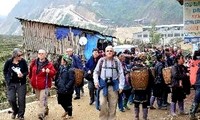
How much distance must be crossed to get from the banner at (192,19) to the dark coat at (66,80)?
9.85 feet

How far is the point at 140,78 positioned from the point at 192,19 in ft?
7.17

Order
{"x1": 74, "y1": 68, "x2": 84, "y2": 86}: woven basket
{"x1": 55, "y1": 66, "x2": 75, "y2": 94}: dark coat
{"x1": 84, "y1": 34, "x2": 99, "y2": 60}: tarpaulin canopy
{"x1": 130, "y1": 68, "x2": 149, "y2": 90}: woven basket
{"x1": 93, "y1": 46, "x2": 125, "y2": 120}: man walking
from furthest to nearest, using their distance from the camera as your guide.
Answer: {"x1": 84, "y1": 34, "x2": 99, "y2": 60}: tarpaulin canopy, {"x1": 74, "y1": 68, "x2": 84, "y2": 86}: woven basket, {"x1": 55, "y1": 66, "x2": 75, "y2": 94}: dark coat, {"x1": 130, "y1": 68, "x2": 149, "y2": 90}: woven basket, {"x1": 93, "y1": 46, "x2": 125, "y2": 120}: man walking

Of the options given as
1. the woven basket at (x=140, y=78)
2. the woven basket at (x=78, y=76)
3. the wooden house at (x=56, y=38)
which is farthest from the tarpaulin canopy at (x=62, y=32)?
the woven basket at (x=140, y=78)

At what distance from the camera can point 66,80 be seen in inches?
388

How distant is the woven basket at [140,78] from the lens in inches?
360

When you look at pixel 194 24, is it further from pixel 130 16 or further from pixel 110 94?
pixel 130 16

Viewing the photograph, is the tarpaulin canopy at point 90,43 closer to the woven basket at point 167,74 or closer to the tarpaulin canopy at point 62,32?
the tarpaulin canopy at point 62,32

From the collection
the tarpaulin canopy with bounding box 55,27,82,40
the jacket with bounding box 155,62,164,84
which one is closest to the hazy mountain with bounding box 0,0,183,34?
the tarpaulin canopy with bounding box 55,27,82,40

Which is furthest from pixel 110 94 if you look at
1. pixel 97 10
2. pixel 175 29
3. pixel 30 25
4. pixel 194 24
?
pixel 97 10

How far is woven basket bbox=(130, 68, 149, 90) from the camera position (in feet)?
30.0

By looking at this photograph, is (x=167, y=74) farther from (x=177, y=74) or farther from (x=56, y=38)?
(x=56, y=38)

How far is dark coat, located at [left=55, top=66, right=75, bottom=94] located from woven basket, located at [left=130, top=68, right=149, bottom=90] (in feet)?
4.89

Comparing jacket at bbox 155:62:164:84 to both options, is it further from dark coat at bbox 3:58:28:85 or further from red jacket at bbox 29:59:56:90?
dark coat at bbox 3:58:28:85

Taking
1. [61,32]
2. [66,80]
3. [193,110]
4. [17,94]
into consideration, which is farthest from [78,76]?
[61,32]
